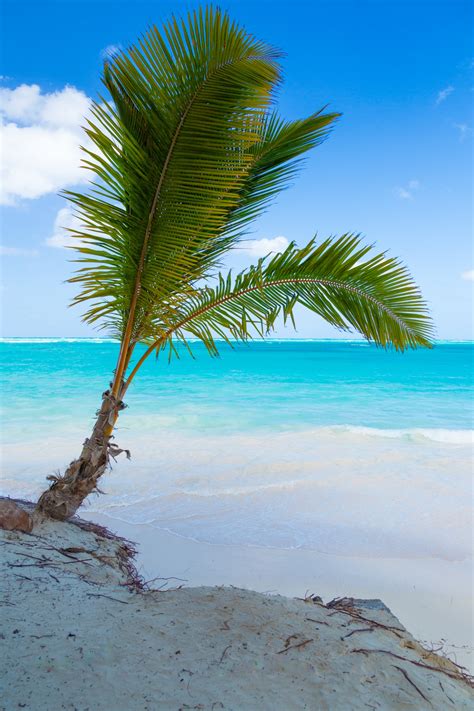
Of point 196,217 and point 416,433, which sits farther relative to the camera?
point 416,433

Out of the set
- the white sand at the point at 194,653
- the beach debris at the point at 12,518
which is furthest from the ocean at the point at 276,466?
the white sand at the point at 194,653

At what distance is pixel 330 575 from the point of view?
14.1 feet

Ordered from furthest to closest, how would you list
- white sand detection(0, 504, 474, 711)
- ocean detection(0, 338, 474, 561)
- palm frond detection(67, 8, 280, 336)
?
1. ocean detection(0, 338, 474, 561)
2. palm frond detection(67, 8, 280, 336)
3. white sand detection(0, 504, 474, 711)

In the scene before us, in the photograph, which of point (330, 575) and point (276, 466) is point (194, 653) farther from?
point (276, 466)

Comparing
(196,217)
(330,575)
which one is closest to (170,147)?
(196,217)

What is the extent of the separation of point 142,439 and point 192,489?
339cm

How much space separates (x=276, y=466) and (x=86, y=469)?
4.46 m

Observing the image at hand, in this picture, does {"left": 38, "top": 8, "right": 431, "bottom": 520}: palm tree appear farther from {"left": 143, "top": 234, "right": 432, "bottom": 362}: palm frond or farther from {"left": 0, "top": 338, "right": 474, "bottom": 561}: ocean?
{"left": 0, "top": 338, "right": 474, "bottom": 561}: ocean

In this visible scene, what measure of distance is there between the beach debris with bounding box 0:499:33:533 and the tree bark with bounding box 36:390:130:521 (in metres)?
0.29

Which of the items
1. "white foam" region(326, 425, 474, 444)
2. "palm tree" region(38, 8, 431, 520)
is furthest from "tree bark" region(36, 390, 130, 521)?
"white foam" region(326, 425, 474, 444)

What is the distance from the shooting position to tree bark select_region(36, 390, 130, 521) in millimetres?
3742

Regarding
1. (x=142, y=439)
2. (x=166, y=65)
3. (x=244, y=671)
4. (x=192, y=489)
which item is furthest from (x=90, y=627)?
(x=142, y=439)

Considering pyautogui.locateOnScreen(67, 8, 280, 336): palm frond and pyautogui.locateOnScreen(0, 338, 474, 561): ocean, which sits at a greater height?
pyautogui.locateOnScreen(67, 8, 280, 336): palm frond

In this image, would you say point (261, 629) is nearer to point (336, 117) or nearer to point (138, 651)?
point (138, 651)
